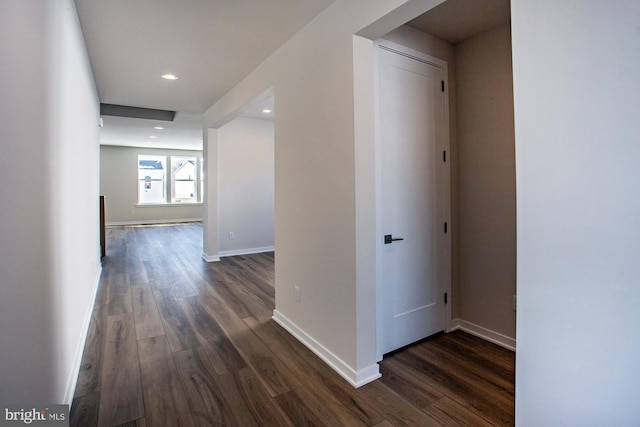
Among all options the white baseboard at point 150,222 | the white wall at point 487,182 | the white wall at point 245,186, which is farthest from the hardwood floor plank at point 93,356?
the white baseboard at point 150,222

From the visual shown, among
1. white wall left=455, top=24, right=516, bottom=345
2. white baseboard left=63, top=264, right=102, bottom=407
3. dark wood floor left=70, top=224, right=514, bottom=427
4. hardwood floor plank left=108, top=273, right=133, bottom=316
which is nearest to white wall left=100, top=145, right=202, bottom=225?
hardwood floor plank left=108, top=273, right=133, bottom=316

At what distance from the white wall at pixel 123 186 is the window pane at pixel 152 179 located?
0.17 meters

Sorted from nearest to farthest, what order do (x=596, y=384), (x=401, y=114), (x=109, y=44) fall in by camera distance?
(x=596, y=384) < (x=401, y=114) < (x=109, y=44)

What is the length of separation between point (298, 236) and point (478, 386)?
1.60 m

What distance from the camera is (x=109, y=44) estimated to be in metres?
2.92

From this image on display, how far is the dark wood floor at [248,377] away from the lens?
5.64 feet

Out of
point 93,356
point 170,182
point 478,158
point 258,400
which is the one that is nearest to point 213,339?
point 93,356

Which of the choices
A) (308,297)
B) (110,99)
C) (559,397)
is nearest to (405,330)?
(308,297)

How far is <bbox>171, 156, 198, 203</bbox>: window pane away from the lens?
1159 cm

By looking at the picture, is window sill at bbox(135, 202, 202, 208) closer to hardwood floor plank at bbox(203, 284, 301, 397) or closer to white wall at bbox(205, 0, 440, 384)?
hardwood floor plank at bbox(203, 284, 301, 397)

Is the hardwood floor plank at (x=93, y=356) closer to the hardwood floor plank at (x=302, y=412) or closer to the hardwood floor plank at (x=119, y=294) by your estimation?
the hardwood floor plank at (x=119, y=294)

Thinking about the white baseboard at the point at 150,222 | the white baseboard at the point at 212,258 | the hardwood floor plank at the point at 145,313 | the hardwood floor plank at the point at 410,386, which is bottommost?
the hardwood floor plank at the point at 410,386

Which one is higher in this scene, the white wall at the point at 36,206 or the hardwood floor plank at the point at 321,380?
the white wall at the point at 36,206

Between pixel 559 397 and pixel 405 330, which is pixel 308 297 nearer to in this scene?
pixel 405 330
